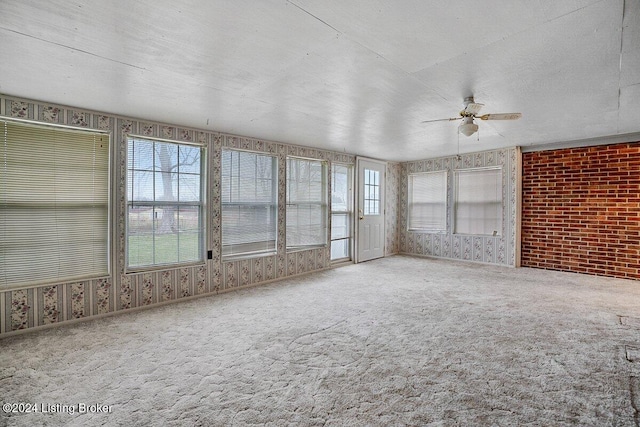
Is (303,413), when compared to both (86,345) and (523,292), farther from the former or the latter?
(523,292)

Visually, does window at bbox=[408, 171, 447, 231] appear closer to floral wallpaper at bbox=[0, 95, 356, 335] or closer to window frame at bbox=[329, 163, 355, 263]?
window frame at bbox=[329, 163, 355, 263]

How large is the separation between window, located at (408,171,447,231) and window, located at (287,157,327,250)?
257 centimetres

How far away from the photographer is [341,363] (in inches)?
89.8

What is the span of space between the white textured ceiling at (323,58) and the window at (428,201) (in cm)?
313

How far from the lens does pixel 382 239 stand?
273 inches

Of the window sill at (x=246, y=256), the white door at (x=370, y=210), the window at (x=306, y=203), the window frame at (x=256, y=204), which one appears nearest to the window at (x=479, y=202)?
the white door at (x=370, y=210)

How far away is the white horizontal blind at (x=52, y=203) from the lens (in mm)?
2879

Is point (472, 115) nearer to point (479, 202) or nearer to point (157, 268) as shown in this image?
point (479, 202)

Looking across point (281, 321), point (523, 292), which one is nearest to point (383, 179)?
point (523, 292)

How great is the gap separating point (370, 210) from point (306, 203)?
187 cm

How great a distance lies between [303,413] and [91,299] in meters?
2.81

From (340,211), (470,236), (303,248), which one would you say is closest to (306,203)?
(303,248)

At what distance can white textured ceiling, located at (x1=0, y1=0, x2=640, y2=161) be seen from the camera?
5.54 feet

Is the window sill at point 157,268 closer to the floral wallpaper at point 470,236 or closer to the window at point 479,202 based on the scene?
the floral wallpaper at point 470,236
